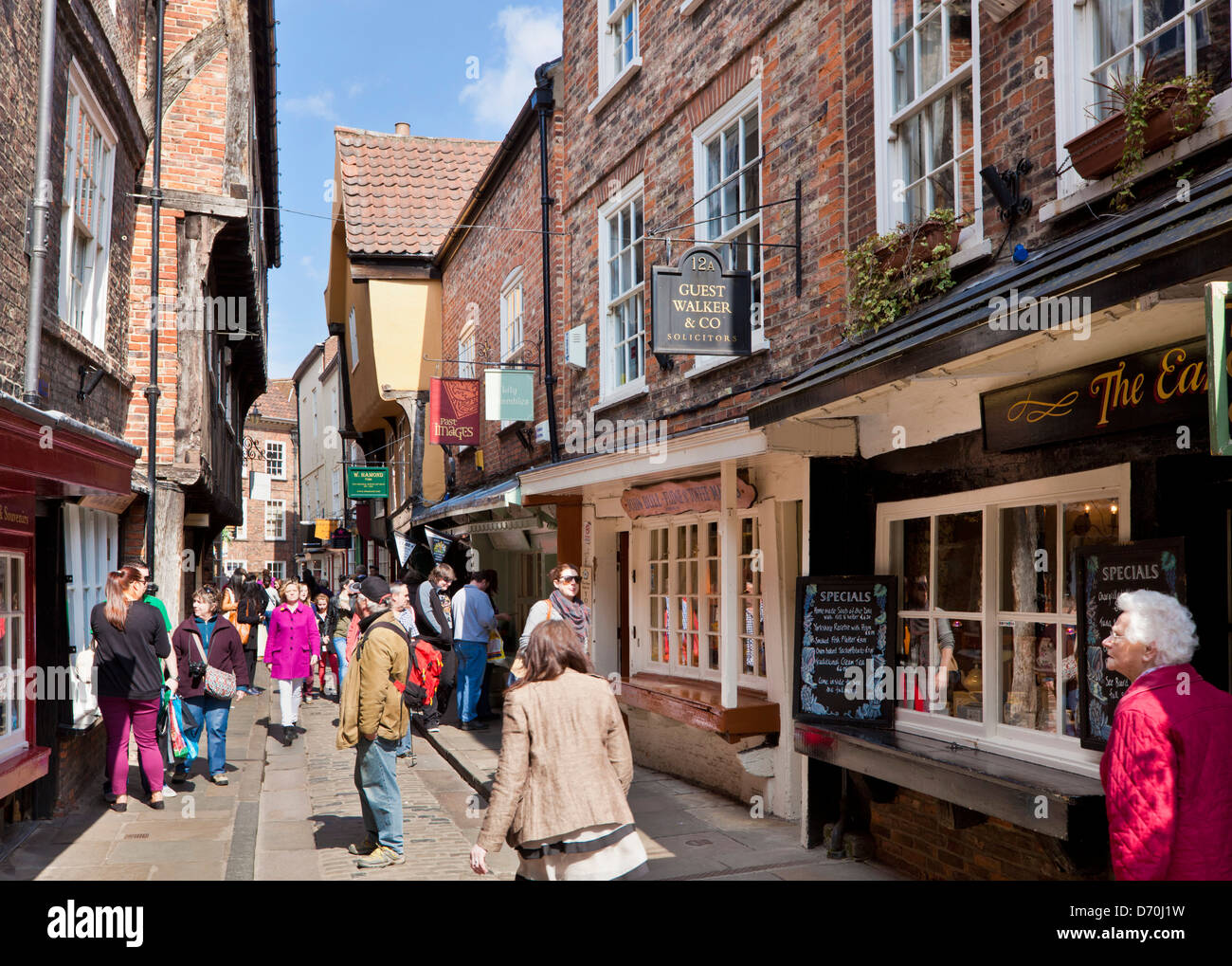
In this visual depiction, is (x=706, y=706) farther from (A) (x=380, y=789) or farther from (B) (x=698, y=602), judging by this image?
(A) (x=380, y=789)

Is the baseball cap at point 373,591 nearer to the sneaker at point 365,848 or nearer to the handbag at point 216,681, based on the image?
the handbag at point 216,681

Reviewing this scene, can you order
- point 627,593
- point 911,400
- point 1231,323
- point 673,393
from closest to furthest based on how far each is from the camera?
1. point 1231,323
2. point 911,400
3. point 673,393
4. point 627,593

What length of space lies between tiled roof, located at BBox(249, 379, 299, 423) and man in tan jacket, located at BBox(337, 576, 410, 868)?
46.5 m

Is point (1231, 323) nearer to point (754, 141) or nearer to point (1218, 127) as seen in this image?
point (1218, 127)

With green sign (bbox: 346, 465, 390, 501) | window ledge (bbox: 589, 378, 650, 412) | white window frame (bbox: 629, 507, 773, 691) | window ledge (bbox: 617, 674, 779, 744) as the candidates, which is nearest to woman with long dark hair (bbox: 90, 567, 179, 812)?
window ledge (bbox: 617, 674, 779, 744)

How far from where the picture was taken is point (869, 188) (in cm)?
692

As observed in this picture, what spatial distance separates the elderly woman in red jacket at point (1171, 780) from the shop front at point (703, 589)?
3449 mm

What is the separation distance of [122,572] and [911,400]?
228 inches

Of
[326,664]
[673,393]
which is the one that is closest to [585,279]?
[673,393]

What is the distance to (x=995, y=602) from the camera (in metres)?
5.77

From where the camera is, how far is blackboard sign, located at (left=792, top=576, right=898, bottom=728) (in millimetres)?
6555

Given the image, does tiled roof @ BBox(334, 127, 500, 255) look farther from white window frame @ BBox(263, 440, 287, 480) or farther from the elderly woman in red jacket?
white window frame @ BBox(263, 440, 287, 480)

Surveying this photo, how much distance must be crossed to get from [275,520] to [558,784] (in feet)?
161

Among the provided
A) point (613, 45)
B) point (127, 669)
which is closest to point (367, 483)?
point (613, 45)
